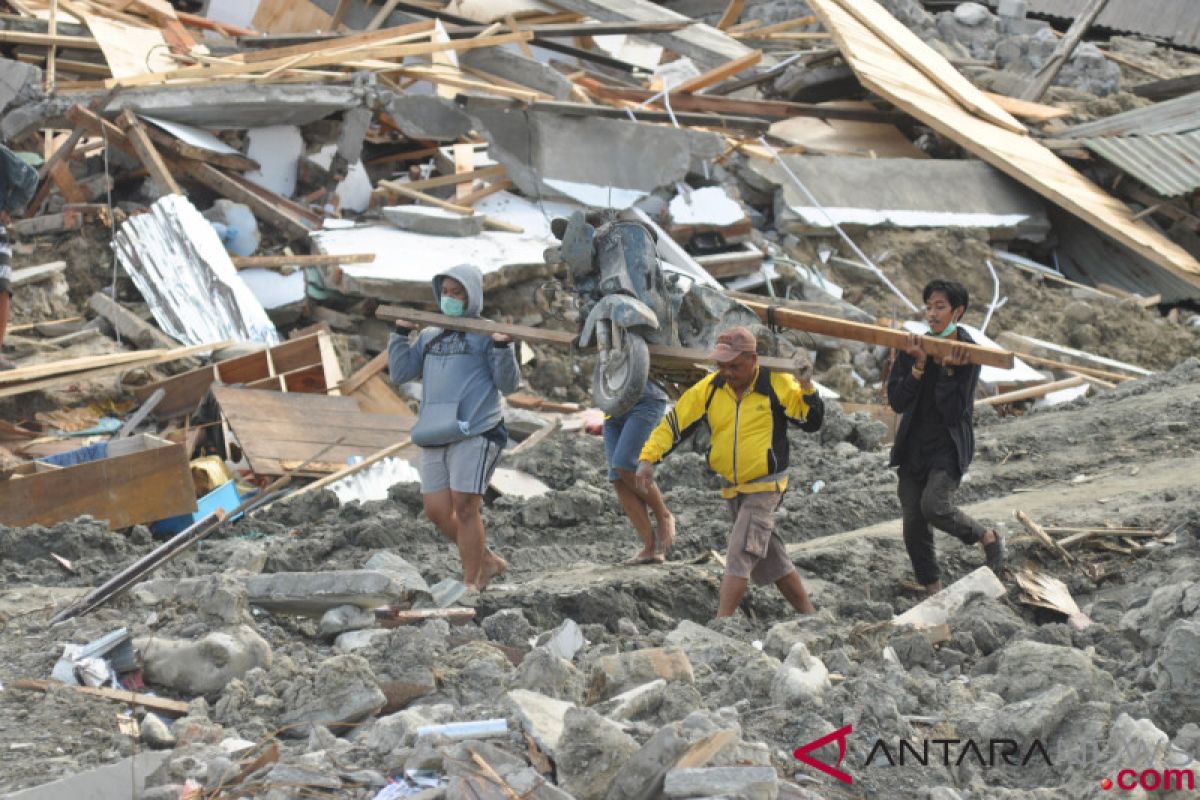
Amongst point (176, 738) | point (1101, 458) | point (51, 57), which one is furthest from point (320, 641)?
point (51, 57)

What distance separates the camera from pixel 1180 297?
1750cm

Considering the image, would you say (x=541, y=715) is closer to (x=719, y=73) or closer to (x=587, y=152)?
(x=587, y=152)

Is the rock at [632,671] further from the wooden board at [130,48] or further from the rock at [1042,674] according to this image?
the wooden board at [130,48]

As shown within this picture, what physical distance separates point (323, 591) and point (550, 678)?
1.80 meters

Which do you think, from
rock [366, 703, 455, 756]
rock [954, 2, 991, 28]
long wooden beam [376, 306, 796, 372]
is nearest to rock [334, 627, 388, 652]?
rock [366, 703, 455, 756]

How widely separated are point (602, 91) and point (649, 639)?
42.0ft

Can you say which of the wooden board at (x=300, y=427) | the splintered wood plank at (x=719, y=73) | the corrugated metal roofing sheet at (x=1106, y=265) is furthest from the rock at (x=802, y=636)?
the splintered wood plank at (x=719, y=73)

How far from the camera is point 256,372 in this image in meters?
12.5

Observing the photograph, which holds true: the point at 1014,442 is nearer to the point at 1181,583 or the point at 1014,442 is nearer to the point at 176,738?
the point at 1181,583

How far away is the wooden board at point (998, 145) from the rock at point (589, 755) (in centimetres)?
1394

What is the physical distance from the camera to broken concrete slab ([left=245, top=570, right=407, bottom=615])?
284 inches

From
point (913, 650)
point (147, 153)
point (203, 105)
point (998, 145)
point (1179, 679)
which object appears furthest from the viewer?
point (998, 145)

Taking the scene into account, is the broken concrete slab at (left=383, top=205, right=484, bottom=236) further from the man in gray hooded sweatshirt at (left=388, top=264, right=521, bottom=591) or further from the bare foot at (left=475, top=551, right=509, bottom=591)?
the bare foot at (left=475, top=551, right=509, bottom=591)

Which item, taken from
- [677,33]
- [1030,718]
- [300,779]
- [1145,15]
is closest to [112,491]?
[300,779]
